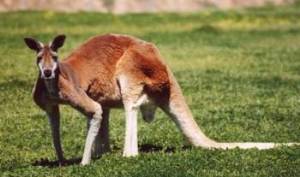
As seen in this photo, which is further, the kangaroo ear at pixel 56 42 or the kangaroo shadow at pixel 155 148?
the kangaroo shadow at pixel 155 148

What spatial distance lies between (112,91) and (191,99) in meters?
6.42

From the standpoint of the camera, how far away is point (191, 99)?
17062 millimetres

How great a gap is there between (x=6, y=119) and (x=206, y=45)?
→ 48.8 feet

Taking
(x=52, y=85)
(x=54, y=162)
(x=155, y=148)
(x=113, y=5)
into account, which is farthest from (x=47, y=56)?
(x=113, y=5)

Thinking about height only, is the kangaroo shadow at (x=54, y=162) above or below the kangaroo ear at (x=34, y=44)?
below

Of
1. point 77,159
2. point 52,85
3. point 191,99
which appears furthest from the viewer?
point 191,99

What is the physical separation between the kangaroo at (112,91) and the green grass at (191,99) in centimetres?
29

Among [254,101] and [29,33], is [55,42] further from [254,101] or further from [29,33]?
[29,33]

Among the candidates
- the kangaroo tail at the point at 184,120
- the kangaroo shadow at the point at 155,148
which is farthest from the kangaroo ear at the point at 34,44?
the kangaroo shadow at the point at 155,148

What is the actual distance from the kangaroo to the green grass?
29 cm

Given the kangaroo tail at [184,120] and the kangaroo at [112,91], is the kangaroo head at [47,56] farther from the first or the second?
the kangaroo tail at [184,120]

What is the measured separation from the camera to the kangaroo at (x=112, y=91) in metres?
10.2

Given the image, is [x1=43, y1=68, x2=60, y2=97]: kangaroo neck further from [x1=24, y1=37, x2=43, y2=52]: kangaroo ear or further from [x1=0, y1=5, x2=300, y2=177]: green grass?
[x1=0, y1=5, x2=300, y2=177]: green grass

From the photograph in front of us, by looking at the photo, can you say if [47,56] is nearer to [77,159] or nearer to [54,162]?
[54,162]
